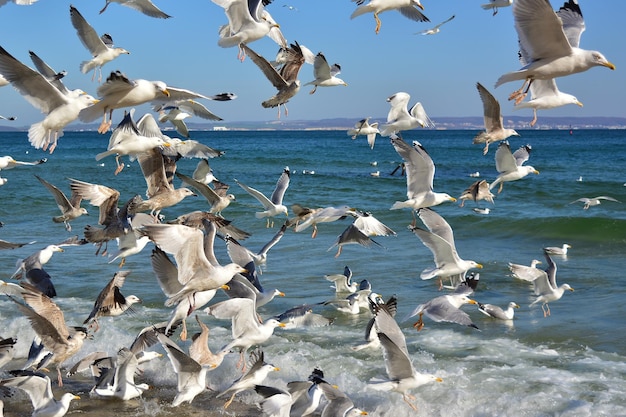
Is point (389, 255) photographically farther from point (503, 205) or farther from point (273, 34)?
point (503, 205)

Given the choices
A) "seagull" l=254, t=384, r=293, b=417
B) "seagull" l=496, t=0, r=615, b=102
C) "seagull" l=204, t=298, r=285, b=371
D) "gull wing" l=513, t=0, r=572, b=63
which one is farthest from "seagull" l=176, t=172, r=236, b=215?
"gull wing" l=513, t=0, r=572, b=63

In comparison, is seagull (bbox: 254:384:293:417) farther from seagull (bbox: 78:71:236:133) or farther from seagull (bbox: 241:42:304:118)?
seagull (bbox: 241:42:304:118)

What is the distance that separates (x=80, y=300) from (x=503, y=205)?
531 inches

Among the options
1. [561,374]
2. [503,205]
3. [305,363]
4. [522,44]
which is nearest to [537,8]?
[522,44]

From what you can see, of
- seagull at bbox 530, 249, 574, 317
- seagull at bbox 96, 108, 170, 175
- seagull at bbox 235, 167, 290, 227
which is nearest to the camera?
seagull at bbox 96, 108, 170, 175

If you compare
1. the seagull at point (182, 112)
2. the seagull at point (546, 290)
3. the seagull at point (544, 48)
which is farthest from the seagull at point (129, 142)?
the seagull at point (546, 290)

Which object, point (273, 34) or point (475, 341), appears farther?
point (273, 34)

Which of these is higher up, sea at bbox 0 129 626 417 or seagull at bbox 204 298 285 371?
seagull at bbox 204 298 285 371

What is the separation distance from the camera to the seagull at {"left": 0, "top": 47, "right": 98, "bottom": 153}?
7.69 meters

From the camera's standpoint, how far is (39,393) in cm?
708

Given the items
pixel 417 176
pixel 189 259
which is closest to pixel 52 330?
pixel 189 259

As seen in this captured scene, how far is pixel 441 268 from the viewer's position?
9.54 m

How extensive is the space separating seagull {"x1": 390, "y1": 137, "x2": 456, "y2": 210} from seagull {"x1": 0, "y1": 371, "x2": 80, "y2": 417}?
4.53 m

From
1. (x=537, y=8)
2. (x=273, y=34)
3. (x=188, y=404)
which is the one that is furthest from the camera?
(x=273, y=34)
